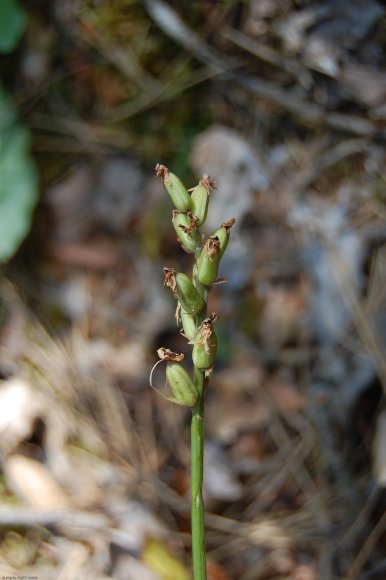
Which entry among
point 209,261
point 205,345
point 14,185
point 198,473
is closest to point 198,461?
point 198,473

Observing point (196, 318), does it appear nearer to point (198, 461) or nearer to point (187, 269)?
point (198, 461)

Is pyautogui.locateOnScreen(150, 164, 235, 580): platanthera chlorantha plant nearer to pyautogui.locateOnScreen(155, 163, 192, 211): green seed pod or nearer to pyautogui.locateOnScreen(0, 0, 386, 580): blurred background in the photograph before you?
pyautogui.locateOnScreen(155, 163, 192, 211): green seed pod

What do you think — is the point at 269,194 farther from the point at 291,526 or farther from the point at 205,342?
the point at 205,342

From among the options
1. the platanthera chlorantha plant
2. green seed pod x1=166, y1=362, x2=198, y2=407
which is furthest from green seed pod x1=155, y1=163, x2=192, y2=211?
green seed pod x1=166, y1=362, x2=198, y2=407

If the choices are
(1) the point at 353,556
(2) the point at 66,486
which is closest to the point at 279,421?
(1) the point at 353,556

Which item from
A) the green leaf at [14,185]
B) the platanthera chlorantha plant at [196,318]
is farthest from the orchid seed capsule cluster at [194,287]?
the green leaf at [14,185]

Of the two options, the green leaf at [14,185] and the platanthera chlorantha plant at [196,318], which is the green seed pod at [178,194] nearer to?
the platanthera chlorantha plant at [196,318]
